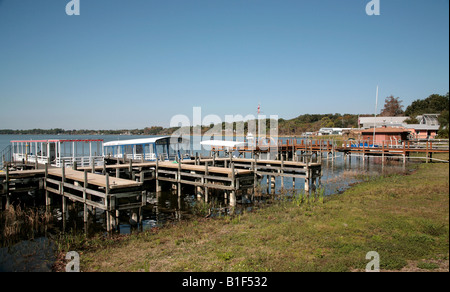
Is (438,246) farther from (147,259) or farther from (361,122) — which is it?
(361,122)

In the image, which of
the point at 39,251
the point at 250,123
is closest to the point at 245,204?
the point at 39,251

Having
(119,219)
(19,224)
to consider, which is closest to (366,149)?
(119,219)

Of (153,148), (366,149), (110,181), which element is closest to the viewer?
(110,181)

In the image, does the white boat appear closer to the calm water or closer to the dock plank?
the calm water

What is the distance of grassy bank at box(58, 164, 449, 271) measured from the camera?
788 centimetres

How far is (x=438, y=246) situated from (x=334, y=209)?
5559 mm

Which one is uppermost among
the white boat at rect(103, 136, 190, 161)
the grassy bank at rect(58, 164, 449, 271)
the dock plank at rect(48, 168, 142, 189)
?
the white boat at rect(103, 136, 190, 161)

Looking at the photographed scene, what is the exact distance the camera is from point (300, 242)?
963 cm

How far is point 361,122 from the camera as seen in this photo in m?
76.9

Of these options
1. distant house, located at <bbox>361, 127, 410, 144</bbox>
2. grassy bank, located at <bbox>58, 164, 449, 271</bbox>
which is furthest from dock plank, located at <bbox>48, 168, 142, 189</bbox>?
distant house, located at <bbox>361, 127, 410, 144</bbox>

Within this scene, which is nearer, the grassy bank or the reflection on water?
the grassy bank

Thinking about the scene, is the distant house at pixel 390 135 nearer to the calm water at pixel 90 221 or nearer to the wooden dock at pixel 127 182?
the calm water at pixel 90 221

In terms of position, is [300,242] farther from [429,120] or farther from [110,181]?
[429,120]
